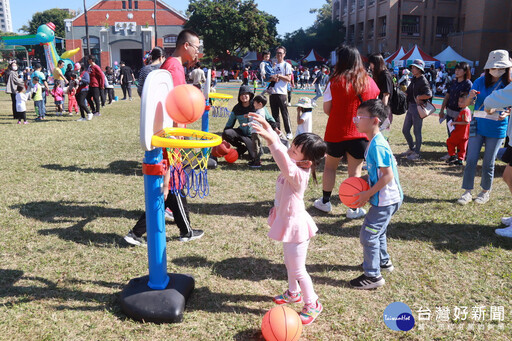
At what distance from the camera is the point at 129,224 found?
5.17m

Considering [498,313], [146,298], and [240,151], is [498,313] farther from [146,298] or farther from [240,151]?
[240,151]

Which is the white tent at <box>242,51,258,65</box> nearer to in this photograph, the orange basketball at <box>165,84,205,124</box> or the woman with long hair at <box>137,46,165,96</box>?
the woman with long hair at <box>137,46,165,96</box>

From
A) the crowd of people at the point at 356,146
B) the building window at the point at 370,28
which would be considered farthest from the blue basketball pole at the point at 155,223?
the building window at the point at 370,28

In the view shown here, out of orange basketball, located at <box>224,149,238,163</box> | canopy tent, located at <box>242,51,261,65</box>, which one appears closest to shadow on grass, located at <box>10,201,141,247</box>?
orange basketball, located at <box>224,149,238,163</box>

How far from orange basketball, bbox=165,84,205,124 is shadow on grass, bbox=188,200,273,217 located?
260 cm

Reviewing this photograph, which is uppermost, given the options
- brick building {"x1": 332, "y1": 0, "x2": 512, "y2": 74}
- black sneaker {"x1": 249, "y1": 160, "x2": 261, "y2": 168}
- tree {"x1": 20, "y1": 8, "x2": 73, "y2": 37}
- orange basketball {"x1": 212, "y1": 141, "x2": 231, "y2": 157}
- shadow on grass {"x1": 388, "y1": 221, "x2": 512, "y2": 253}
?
tree {"x1": 20, "y1": 8, "x2": 73, "y2": 37}

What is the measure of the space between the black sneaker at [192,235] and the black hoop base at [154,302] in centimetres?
124

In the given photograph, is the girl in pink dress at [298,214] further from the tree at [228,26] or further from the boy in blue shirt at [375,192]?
the tree at [228,26]

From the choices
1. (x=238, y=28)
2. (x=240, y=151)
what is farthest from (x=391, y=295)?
(x=238, y=28)

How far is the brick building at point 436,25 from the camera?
4225 centimetres

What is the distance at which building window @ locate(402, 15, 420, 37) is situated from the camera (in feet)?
163

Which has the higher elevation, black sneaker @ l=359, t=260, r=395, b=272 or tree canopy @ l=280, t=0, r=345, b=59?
tree canopy @ l=280, t=0, r=345, b=59

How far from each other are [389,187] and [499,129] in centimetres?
315

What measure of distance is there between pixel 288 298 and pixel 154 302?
1136 millimetres
